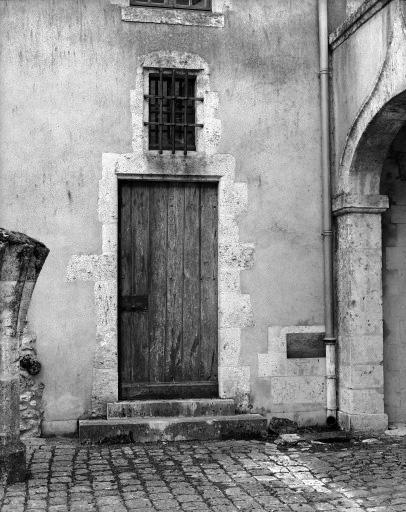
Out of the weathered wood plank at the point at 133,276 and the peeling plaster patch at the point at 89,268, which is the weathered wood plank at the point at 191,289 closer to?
the weathered wood plank at the point at 133,276

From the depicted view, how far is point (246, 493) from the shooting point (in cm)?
461

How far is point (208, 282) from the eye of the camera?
672 centimetres

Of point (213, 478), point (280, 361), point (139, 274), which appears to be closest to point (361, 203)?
point (280, 361)

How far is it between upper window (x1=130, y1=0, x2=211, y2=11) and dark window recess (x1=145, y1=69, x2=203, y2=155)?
2.14 feet

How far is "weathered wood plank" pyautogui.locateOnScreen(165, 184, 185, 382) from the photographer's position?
665 centimetres

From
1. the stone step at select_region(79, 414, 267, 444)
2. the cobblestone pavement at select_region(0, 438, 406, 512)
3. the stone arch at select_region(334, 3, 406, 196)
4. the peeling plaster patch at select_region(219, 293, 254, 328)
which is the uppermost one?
the stone arch at select_region(334, 3, 406, 196)

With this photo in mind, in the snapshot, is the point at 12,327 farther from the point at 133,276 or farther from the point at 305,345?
the point at 305,345

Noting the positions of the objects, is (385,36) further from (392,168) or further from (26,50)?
(26,50)

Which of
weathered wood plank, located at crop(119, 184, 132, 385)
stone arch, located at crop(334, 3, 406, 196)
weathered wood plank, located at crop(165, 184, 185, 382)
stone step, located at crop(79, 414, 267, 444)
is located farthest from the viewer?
weathered wood plank, located at crop(165, 184, 185, 382)

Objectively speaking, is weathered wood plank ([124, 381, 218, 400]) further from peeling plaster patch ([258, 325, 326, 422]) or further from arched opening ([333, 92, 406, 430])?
arched opening ([333, 92, 406, 430])

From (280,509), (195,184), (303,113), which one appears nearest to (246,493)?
(280,509)

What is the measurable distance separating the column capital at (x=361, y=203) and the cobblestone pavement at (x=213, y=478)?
2097 mm

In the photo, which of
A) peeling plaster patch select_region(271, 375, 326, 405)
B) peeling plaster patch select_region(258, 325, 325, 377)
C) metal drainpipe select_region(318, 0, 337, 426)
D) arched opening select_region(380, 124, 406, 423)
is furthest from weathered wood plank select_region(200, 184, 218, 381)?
arched opening select_region(380, 124, 406, 423)

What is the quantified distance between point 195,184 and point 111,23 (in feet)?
5.47
